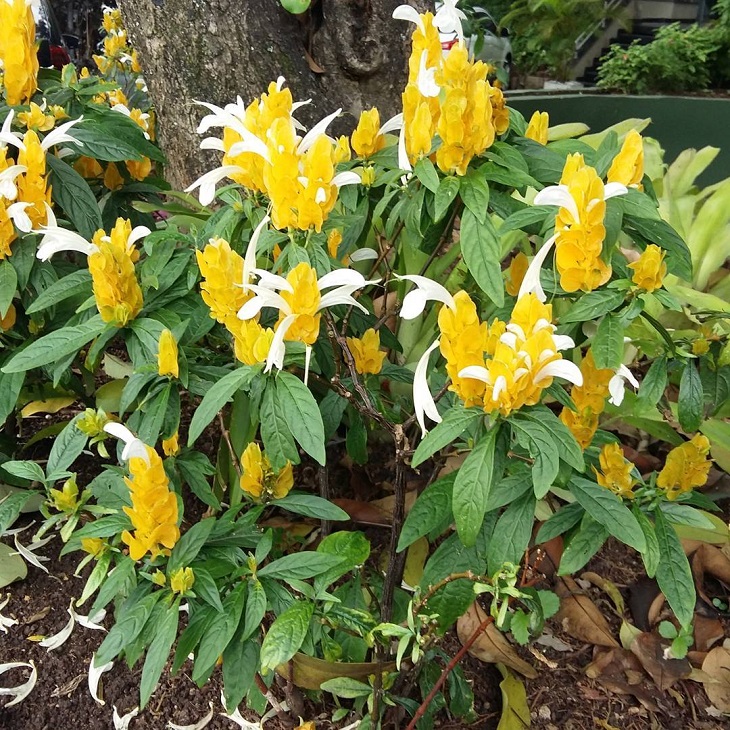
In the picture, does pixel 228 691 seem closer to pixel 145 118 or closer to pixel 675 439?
pixel 675 439

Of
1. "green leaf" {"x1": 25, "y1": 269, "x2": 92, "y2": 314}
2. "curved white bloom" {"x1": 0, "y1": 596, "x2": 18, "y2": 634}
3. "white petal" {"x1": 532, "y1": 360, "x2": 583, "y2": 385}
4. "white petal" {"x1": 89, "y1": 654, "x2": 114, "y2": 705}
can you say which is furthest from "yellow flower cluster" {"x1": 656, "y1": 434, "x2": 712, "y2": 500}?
"curved white bloom" {"x1": 0, "y1": 596, "x2": 18, "y2": 634}

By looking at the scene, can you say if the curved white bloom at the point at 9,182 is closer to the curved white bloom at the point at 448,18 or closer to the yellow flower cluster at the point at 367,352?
the yellow flower cluster at the point at 367,352

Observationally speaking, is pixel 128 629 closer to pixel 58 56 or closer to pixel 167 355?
pixel 167 355

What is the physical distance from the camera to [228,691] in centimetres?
98

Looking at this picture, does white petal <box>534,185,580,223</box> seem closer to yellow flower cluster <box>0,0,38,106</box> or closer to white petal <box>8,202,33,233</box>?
white petal <box>8,202,33,233</box>

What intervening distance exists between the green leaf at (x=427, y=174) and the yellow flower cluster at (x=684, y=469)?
52 cm

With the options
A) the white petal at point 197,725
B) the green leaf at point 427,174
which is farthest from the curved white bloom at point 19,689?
the green leaf at point 427,174

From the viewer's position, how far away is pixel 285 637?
878 millimetres

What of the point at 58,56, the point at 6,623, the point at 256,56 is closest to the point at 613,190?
the point at 256,56

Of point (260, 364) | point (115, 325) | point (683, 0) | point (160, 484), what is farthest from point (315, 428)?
point (683, 0)

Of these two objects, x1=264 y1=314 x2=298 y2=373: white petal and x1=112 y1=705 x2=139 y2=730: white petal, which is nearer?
x1=264 y1=314 x2=298 y2=373: white petal

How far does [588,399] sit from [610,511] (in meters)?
0.17

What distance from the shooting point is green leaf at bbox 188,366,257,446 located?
0.85 meters

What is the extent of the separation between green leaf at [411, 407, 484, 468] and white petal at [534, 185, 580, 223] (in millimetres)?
257
